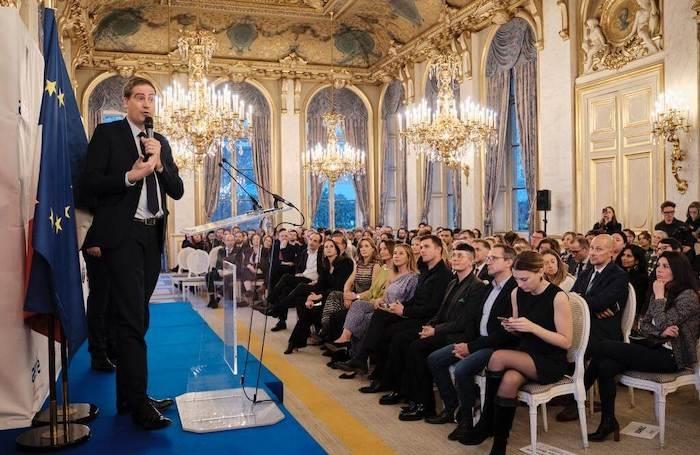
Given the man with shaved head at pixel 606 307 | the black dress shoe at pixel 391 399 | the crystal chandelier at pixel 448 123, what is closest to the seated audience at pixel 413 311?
the black dress shoe at pixel 391 399

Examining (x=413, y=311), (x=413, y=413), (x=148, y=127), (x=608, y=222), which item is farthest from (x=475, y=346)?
(x=608, y=222)

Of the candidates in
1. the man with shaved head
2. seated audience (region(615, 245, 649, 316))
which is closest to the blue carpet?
the man with shaved head

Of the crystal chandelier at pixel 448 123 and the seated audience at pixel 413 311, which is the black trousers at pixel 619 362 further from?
the crystal chandelier at pixel 448 123

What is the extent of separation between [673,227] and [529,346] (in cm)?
528

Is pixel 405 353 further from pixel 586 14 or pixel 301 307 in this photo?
pixel 586 14

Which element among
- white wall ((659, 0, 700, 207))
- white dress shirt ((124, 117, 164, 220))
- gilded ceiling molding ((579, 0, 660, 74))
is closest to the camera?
white dress shirt ((124, 117, 164, 220))

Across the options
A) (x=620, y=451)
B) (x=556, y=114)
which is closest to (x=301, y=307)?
(x=620, y=451)

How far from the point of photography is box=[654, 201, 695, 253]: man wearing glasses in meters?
7.77

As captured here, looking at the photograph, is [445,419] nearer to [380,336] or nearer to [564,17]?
[380,336]

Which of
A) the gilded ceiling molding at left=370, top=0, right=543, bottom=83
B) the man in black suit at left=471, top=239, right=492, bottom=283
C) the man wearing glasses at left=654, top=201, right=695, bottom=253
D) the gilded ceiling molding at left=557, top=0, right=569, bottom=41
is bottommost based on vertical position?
the man in black suit at left=471, top=239, right=492, bottom=283

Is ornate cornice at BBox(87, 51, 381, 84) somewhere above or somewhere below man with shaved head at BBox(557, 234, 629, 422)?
above

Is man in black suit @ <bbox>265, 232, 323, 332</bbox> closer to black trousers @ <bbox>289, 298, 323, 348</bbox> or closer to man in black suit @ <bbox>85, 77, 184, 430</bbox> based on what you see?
black trousers @ <bbox>289, 298, 323, 348</bbox>

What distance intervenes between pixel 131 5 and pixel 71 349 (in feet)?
46.8

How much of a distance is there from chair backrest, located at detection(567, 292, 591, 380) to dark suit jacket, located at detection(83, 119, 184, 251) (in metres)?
2.51
